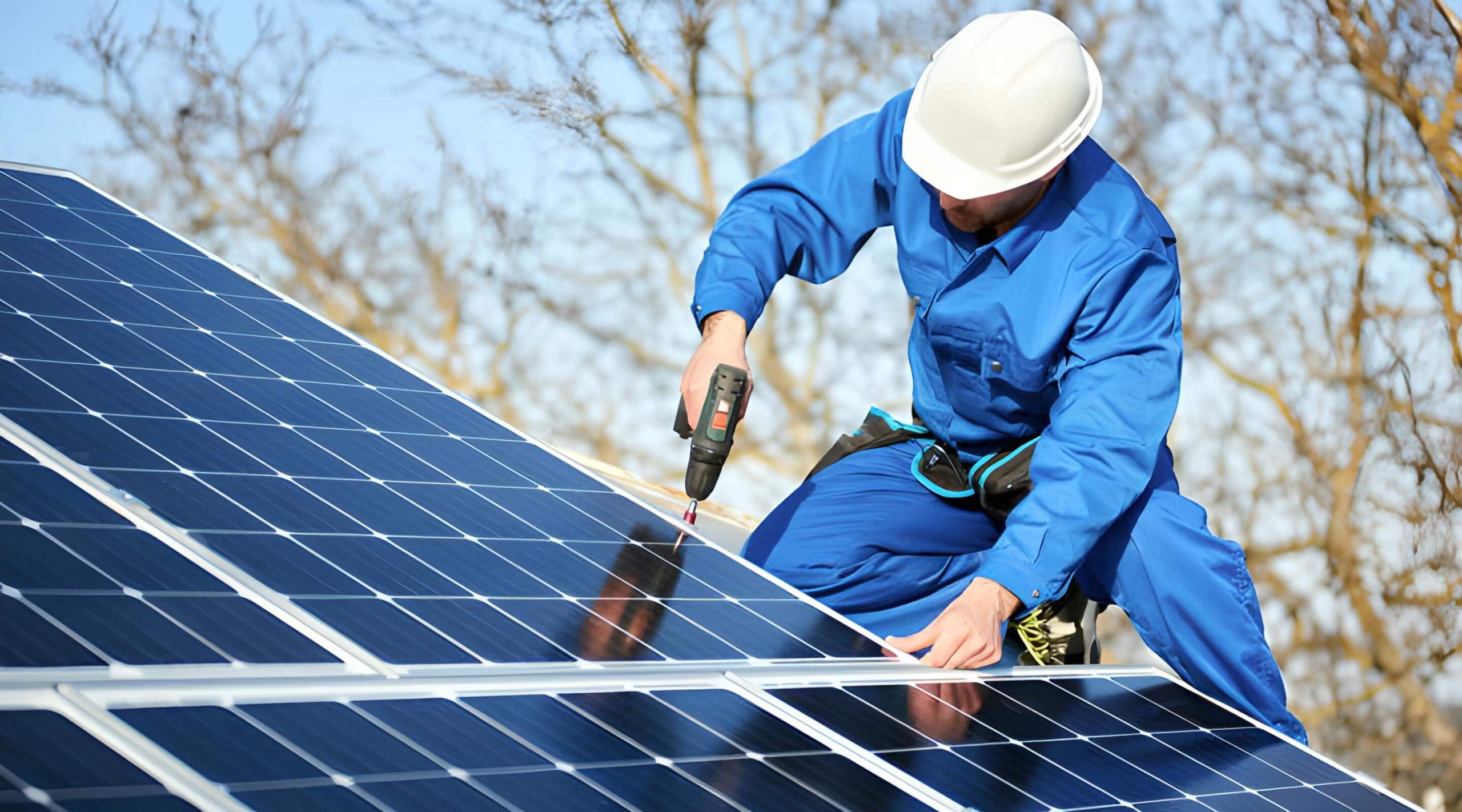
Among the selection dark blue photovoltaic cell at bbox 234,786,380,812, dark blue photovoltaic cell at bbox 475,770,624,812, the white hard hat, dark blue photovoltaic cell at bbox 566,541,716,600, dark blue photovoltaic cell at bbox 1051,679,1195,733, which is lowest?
dark blue photovoltaic cell at bbox 234,786,380,812

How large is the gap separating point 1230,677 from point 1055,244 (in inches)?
50.9

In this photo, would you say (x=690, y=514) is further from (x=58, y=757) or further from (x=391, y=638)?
(x=58, y=757)

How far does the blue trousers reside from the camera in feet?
12.9

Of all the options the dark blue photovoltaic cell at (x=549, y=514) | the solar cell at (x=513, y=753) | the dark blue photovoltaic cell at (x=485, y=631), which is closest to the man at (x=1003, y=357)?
the dark blue photovoltaic cell at (x=549, y=514)

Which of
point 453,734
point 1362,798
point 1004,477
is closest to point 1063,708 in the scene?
point 1362,798

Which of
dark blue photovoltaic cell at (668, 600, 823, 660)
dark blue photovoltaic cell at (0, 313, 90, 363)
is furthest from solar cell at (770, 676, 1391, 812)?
dark blue photovoltaic cell at (0, 313, 90, 363)

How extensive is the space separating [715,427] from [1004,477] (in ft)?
3.54

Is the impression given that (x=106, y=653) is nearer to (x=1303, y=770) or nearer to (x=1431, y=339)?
(x=1303, y=770)

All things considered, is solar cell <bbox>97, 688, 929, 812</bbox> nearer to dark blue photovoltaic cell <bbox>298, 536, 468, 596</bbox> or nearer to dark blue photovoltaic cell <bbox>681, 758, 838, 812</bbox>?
dark blue photovoltaic cell <bbox>681, 758, 838, 812</bbox>

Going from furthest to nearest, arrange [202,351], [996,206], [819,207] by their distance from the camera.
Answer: [819,207], [996,206], [202,351]

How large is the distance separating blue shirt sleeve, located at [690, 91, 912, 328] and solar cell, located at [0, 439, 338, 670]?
2.12 m

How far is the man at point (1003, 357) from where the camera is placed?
11.4 ft

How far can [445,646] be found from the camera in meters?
2.36

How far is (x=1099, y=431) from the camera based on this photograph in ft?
11.5
